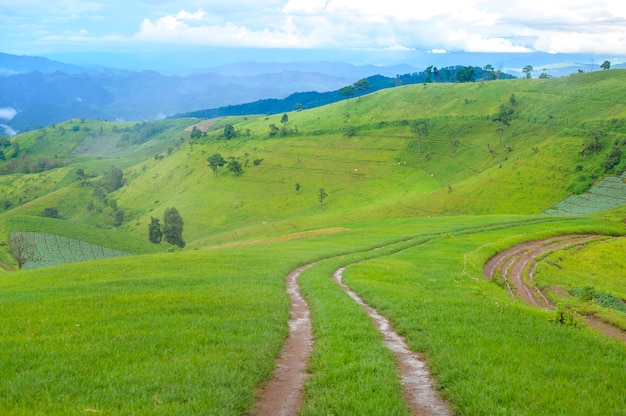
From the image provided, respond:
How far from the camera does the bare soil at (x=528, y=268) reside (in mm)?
26094

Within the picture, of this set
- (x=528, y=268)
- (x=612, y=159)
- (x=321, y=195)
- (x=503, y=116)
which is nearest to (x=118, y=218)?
(x=321, y=195)

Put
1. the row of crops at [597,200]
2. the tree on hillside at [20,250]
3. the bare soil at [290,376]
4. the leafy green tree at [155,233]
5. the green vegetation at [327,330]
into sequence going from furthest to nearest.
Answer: the leafy green tree at [155,233] < the row of crops at [597,200] < the tree on hillside at [20,250] < the bare soil at [290,376] < the green vegetation at [327,330]

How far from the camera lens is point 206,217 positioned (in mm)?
170250

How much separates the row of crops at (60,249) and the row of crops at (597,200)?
108612 mm

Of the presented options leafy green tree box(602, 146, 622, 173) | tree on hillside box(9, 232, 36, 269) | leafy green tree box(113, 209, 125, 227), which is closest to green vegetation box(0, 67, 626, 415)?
tree on hillside box(9, 232, 36, 269)

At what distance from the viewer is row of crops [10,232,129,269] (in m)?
111

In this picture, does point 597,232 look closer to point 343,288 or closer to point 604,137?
point 343,288

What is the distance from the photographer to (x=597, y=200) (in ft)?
365

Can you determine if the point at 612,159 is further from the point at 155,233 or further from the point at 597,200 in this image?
the point at 155,233

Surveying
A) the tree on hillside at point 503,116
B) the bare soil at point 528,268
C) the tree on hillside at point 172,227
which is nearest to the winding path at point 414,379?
the bare soil at point 528,268

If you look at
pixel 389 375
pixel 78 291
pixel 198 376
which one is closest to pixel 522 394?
pixel 389 375

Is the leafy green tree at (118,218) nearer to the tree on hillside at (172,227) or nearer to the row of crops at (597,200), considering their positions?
the tree on hillside at (172,227)

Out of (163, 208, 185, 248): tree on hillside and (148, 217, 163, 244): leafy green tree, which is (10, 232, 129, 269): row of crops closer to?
(163, 208, 185, 248): tree on hillside

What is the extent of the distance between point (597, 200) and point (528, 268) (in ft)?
272
